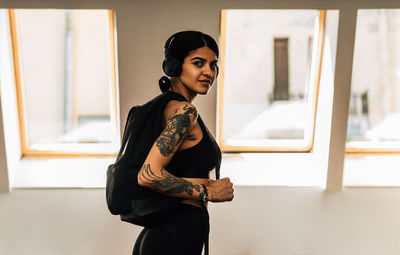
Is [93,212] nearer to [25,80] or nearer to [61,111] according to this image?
[61,111]

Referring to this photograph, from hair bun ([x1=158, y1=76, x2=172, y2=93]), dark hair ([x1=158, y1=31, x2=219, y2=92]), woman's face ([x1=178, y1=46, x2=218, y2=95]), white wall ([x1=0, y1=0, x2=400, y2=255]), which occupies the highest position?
dark hair ([x1=158, y1=31, x2=219, y2=92])

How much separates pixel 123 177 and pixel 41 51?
173 cm

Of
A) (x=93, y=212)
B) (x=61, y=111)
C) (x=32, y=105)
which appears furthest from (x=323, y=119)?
(x=32, y=105)

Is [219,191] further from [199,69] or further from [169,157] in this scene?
[199,69]

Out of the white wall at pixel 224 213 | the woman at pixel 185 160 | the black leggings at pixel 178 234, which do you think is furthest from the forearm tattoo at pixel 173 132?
the white wall at pixel 224 213

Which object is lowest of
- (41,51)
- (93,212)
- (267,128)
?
(93,212)

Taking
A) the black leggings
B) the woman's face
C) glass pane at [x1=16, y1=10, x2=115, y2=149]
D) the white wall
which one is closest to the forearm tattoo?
the woman's face

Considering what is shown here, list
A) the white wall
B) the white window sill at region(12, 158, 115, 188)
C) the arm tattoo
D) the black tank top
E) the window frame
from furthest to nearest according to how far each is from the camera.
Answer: the window frame
the white window sill at region(12, 158, 115, 188)
the white wall
the black tank top
the arm tattoo

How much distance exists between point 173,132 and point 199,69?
0.27m

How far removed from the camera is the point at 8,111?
2.46 m

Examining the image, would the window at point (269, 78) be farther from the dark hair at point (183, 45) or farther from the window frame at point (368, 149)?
the dark hair at point (183, 45)

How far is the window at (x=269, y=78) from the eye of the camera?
2584 millimetres

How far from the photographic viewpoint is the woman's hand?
51.1 inches

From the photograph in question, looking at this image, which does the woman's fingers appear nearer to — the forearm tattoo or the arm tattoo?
the arm tattoo
